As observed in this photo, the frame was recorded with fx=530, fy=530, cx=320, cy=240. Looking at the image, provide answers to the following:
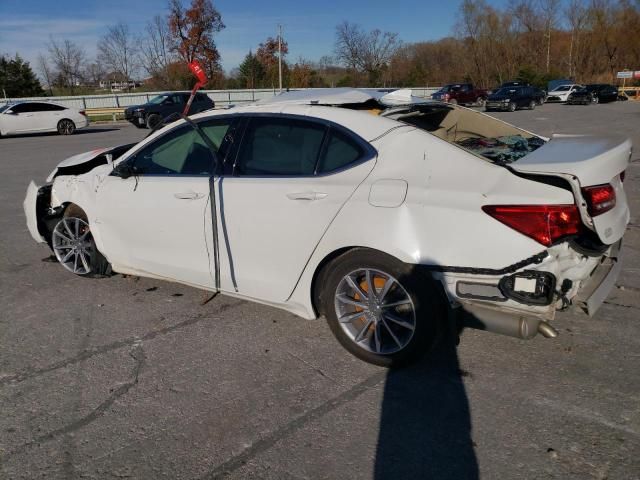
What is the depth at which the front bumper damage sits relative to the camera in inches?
111

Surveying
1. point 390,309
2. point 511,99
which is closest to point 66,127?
point 390,309

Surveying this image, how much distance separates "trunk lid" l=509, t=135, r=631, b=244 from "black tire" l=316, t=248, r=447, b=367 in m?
0.86

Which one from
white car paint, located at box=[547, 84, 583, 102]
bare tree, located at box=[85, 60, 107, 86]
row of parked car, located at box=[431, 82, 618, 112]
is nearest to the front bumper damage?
row of parked car, located at box=[431, 82, 618, 112]

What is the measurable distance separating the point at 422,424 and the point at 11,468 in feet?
6.75

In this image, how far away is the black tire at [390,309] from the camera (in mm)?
3064

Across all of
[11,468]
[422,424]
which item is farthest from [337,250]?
[11,468]

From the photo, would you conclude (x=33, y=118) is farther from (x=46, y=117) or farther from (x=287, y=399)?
(x=287, y=399)

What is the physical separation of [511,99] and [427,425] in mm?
33960

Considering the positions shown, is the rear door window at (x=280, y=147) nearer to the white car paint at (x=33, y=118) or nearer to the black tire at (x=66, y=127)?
the white car paint at (x=33, y=118)

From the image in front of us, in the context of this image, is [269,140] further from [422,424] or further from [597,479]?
[597,479]

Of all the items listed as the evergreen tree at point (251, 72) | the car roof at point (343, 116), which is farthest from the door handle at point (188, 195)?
the evergreen tree at point (251, 72)

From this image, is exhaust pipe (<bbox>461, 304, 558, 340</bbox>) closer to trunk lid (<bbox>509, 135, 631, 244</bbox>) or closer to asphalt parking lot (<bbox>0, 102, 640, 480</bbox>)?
asphalt parking lot (<bbox>0, 102, 640, 480</bbox>)

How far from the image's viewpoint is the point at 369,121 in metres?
3.43

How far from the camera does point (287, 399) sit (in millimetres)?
3080
